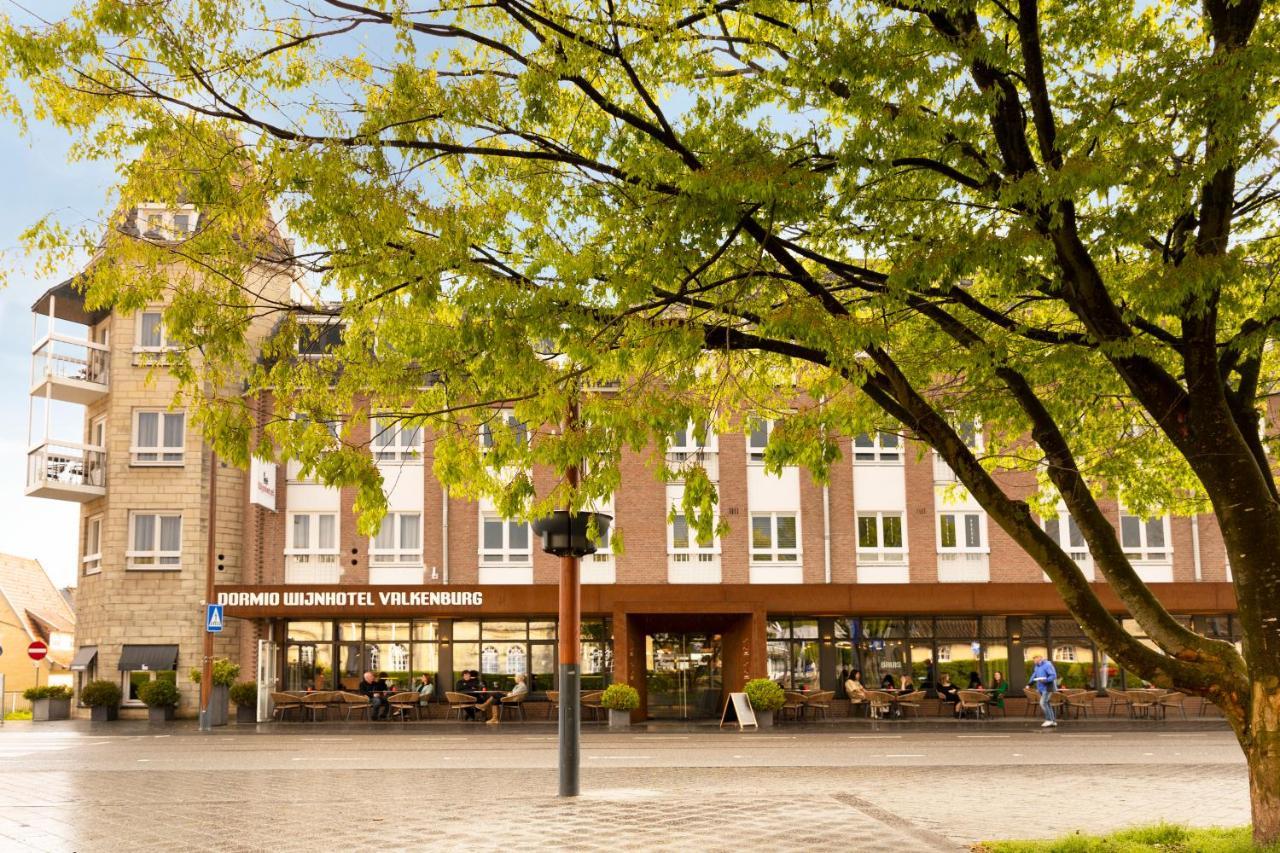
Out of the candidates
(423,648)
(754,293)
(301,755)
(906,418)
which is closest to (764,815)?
(906,418)

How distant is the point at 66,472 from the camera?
35.6 metres

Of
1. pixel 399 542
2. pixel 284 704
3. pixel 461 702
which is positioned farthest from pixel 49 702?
pixel 461 702

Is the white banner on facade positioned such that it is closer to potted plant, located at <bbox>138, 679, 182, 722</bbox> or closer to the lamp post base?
potted plant, located at <bbox>138, 679, 182, 722</bbox>

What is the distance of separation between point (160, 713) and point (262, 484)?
6.61 metres

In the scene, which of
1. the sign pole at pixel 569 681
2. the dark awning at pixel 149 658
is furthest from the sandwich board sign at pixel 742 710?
the sign pole at pixel 569 681

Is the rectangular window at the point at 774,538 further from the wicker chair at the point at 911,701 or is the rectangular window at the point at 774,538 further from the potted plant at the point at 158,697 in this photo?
the potted plant at the point at 158,697

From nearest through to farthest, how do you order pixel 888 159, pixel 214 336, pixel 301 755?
pixel 888 159
pixel 214 336
pixel 301 755

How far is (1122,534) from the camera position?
34781mm

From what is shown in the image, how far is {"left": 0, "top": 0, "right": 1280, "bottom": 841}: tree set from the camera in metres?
8.05

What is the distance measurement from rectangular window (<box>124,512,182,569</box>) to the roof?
2741 centimetres

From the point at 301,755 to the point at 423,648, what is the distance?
14125 mm

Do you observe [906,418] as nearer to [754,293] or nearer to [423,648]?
[754,293]

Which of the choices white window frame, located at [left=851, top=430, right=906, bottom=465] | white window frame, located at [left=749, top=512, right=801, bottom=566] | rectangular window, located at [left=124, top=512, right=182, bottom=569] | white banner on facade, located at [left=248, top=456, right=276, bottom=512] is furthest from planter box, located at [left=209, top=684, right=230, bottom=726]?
white window frame, located at [left=851, top=430, right=906, bottom=465]

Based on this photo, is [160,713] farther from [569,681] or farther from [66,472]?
[569,681]
